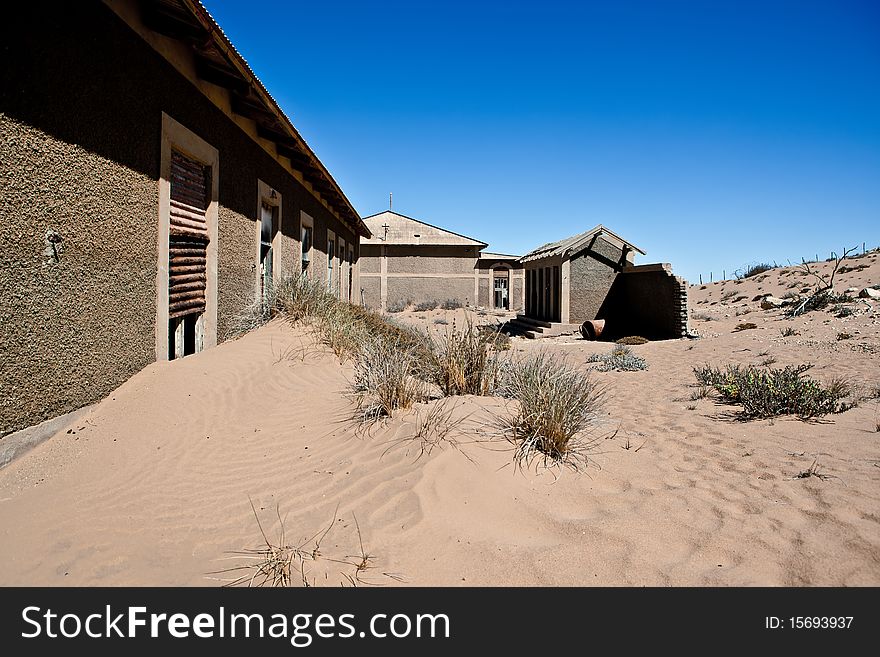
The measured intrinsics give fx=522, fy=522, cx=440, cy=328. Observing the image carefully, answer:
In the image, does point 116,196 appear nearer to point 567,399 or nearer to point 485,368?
point 485,368

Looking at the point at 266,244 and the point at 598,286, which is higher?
the point at 598,286

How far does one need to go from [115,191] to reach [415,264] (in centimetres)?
2035

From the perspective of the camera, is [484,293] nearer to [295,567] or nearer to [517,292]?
[517,292]

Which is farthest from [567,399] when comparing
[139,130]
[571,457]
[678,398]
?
[139,130]

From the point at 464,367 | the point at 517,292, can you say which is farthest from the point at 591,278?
the point at 464,367

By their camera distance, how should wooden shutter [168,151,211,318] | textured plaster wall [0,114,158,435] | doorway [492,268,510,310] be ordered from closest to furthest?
textured plaster wall [0,114,158,435], wooden shutter [168,151,211,318], doorway [492,268,510,310]

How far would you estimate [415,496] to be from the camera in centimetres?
327

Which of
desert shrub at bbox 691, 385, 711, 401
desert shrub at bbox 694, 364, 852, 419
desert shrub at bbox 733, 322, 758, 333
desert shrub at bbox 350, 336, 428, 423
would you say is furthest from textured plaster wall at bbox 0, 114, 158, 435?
desert shrub at bbox 733, 322, 758, 333

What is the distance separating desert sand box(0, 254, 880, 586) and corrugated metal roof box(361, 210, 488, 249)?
19.2 meters

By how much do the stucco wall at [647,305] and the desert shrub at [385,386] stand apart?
37.1 ft

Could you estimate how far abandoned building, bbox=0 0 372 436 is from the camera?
3457mm

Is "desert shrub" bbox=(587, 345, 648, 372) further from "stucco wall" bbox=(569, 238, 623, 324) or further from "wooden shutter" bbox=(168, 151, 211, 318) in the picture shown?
"wooden shutter" bbox=(168, 151, 211, 318)

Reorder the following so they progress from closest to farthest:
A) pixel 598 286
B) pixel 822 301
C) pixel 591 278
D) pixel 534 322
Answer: pixel 822 301 → pixel 591 278 → pixel 598 286 → pixel 534 322

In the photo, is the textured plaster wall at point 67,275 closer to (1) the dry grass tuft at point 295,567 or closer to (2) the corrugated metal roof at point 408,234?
(1) the dry grass tuft at point 295,567
